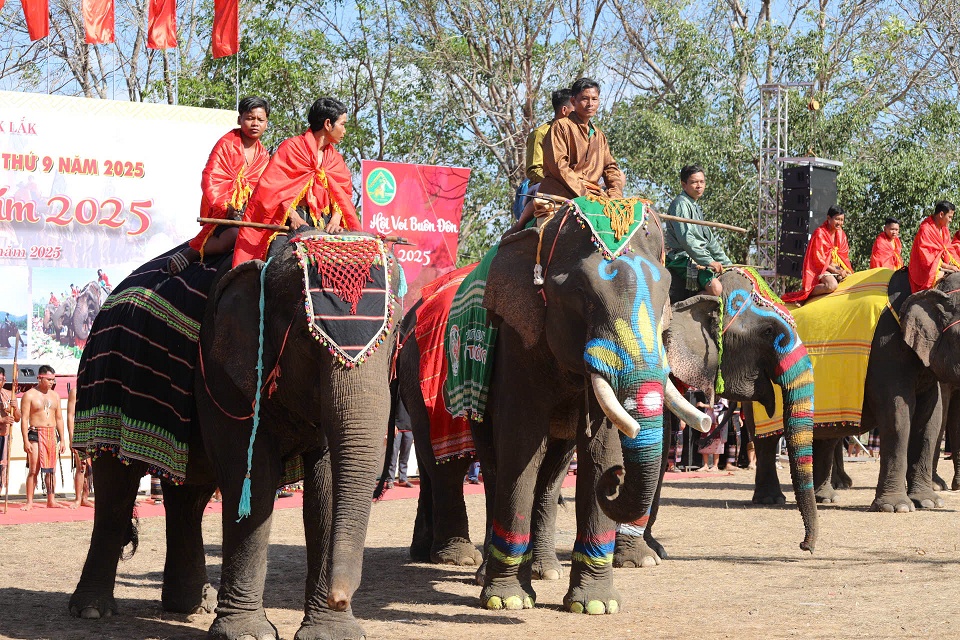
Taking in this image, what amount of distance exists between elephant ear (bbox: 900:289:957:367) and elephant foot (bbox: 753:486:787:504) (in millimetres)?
2151

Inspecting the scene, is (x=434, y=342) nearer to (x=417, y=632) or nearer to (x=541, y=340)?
(x=541, y=340)

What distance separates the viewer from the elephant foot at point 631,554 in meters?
8.85

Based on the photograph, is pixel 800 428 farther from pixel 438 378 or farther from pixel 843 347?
pixel 843 347

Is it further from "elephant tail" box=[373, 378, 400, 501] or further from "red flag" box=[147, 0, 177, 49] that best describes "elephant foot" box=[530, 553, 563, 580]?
"red flag" box=[147, 0, 177, 49]

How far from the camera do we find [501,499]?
22.8 feet

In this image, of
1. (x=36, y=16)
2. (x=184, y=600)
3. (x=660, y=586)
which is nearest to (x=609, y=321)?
(x=660, y=586)

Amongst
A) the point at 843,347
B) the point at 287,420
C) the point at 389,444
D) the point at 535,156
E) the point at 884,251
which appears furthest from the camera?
the point at 884,251

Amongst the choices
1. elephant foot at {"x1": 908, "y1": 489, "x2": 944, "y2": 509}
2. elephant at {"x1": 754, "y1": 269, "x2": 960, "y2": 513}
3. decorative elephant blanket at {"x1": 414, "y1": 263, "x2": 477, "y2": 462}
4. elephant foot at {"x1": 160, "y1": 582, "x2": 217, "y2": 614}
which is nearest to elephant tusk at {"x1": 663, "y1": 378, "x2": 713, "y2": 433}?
decorative elephant blanket at {"x1": 414, "y1": 263, "x2": 477, "y2": 462}

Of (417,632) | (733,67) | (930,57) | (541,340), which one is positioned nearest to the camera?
(417,632)

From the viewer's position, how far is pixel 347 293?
18.6ft

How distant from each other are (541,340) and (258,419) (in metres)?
1.80

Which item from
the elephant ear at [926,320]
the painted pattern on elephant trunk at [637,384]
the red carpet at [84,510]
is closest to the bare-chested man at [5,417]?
the red carpet at [84,510]

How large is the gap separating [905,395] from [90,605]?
862 centimetres

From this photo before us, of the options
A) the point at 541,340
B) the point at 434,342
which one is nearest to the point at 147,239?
the point at 434,342
